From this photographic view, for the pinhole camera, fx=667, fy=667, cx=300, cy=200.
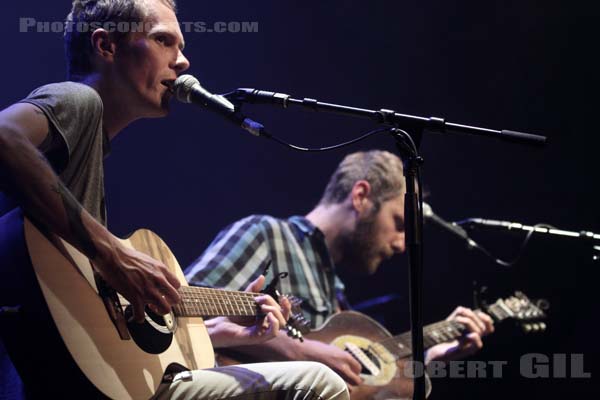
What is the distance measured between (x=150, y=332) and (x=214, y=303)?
441 millimetres

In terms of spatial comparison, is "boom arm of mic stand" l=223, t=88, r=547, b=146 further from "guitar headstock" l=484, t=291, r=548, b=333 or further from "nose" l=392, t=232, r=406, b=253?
"guitar headstock" l=484, t=291, r=548, b=333

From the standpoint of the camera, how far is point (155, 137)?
14.2ft

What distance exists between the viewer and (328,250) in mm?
4340

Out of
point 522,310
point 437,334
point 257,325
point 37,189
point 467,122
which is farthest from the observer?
point 467,122

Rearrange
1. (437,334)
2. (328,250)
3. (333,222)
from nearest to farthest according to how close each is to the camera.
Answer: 1. (328,250)
2. (437,334)
3. (333,222)

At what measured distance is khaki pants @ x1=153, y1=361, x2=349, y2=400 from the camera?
6.88 ft

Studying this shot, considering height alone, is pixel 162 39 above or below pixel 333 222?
above

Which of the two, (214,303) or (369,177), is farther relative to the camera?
(369,177)

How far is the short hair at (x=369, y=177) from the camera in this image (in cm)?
471

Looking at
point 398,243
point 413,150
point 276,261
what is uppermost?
point 413,150

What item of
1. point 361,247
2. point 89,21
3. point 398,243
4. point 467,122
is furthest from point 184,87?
point 467,122

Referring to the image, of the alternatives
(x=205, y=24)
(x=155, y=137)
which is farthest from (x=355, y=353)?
(x=205, y=24)

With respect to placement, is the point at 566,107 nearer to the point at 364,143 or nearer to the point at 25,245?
the point at 364,143

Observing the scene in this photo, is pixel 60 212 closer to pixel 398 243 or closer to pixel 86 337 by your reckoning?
pixel 86 337
